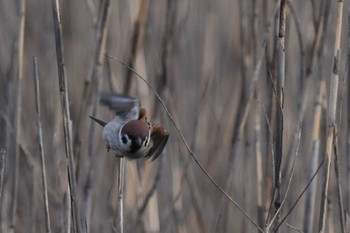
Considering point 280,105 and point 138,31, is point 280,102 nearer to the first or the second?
point 280,105

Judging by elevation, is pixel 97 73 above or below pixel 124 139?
above

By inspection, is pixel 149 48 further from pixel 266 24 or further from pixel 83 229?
pixel 83 229

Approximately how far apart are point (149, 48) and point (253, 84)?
1.84 feet

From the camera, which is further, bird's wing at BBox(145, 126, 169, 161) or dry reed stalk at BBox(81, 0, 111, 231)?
dry reed stalk at BBox(81, 0, 111, 231)

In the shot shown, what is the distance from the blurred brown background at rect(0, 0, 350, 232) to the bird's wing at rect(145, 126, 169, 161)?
273mm

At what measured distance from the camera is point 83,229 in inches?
57.3

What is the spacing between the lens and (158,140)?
1.55m

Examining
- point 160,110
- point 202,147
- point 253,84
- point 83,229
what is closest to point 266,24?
point 253,84

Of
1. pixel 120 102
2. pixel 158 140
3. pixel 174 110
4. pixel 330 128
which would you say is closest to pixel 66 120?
pixel 120 102

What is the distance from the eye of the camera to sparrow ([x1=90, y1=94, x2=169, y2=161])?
1.41 meters

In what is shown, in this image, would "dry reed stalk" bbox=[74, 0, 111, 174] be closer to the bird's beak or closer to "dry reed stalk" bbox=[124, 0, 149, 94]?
"dry reed stalk" bbox=[124, 0, 149, 94]

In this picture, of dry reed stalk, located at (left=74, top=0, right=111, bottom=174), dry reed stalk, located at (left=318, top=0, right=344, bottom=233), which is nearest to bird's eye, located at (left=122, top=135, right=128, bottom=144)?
dry reed stalk, located at (left=74, top=0, right=111, bottom=174)

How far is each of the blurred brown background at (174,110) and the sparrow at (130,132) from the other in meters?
0.27

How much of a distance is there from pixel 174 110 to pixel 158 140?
511mm
